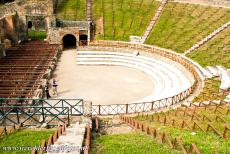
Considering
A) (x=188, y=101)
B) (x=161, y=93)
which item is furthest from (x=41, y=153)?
(x=161, y=93)

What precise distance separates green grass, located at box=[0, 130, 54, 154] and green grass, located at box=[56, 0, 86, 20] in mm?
35840

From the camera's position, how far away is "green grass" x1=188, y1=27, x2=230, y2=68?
37438 mm

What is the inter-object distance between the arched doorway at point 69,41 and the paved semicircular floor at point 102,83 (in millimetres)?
6681

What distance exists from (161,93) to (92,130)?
50.7ft

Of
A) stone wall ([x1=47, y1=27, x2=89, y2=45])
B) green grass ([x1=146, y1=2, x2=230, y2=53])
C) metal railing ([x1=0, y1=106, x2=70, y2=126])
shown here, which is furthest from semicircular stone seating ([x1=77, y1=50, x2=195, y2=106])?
metal railing ([x1=0, y1=106, x2=70, y2=126])

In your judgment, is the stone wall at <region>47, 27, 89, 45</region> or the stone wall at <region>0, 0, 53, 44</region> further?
the stone wall at <region>0, 0, 53, 44</region>

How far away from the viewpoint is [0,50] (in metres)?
40.9

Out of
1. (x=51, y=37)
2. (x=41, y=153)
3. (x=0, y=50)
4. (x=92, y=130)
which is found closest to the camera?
(x=41, y=153)

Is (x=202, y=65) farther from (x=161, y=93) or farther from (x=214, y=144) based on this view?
(x=214, y=144)

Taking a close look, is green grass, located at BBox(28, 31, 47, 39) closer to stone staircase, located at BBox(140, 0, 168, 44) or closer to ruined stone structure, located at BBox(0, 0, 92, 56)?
ruined stone structure, located at BBox(0, 0, 92, 56)

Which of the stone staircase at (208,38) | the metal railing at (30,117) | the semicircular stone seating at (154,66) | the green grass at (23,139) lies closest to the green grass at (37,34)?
the semicircular stone seating at (154,66)

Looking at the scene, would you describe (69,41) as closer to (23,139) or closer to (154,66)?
(154,66)

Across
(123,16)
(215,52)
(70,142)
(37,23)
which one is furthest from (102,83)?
(70,142)

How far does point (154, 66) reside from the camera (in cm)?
4062
